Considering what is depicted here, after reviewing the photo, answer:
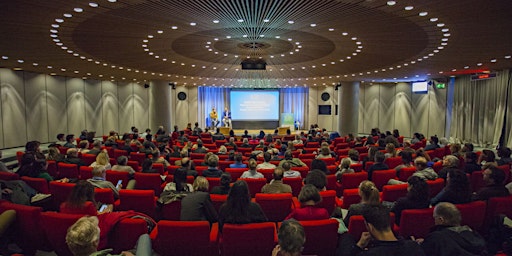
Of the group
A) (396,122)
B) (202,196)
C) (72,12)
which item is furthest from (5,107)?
(396,122)

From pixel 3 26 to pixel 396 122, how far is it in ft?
74.2

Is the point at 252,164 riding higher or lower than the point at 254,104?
lower

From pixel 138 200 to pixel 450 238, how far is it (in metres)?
3.75

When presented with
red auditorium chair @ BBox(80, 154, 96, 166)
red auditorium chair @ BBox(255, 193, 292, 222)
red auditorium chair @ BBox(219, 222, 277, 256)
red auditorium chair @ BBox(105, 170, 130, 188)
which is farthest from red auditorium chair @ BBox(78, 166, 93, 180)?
red auditorium chair @ BBox(219, 222, 277, 256)

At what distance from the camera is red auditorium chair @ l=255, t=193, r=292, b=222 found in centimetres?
427

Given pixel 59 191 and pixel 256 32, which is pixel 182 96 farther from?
pixel 59 191

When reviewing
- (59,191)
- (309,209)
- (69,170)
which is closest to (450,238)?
(309,209)

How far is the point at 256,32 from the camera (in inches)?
334

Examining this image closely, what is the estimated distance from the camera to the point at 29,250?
374 centimetres

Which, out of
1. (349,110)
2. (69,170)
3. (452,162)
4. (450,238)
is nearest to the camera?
(450,238)

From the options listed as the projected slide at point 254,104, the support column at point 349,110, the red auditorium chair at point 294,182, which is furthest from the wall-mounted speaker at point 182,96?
the red auditorium chair at point 294,182

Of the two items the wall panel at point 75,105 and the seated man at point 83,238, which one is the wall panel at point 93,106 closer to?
the wall panel at point 75,105

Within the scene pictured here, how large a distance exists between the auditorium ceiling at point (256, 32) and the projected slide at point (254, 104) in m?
13.5

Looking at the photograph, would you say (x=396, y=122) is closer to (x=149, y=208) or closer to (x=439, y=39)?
(x=439, y=39)
